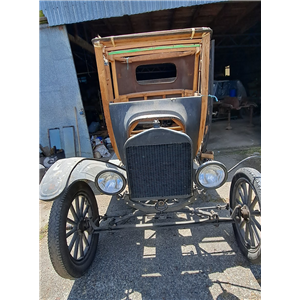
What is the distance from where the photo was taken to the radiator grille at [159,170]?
73.3 inches

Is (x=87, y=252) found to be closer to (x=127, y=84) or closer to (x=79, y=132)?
(x=127, y=84)

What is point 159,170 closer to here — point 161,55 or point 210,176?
point 210,176

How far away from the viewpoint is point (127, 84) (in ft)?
10.1

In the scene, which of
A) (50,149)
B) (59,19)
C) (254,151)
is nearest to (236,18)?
(254,151)

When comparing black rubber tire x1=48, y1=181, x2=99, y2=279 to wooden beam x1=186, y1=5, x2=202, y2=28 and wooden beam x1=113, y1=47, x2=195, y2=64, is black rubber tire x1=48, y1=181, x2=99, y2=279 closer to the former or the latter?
wooden beam x1=113, y1=47, x2=195, y2=64

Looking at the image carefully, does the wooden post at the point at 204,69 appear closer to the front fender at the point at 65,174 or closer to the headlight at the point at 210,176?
the headlight at the point at 210,176

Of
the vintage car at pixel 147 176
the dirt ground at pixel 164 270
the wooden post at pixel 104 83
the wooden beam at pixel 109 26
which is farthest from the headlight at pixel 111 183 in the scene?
the wooden beam at pixel 109 26

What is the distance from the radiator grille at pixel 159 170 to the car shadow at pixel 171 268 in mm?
763

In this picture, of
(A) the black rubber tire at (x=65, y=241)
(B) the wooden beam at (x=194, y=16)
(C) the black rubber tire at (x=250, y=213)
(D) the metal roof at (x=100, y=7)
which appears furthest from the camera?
(B) the wooden beam at (x=194, y=16)

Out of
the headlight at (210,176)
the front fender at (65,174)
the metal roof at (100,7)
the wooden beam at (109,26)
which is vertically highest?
the wooden beam at (109,26)

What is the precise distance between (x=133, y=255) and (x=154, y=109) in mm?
1678

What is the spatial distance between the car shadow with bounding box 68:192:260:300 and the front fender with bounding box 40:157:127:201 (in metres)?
0.98

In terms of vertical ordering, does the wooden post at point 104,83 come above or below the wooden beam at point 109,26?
below

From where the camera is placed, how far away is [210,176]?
1.96 m
